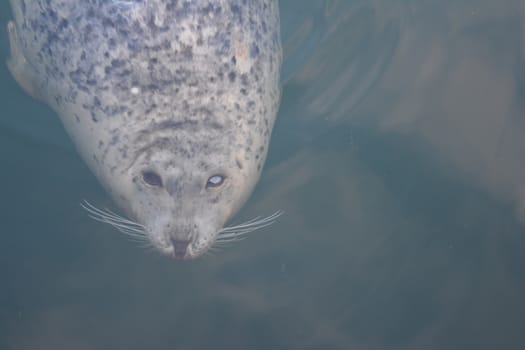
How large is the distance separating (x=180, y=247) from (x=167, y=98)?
29.1 inches

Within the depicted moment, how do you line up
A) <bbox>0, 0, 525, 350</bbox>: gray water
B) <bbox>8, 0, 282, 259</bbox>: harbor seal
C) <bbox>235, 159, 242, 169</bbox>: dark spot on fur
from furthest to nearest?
1. <bbox>0, 0, 525, 350</bbox>: gray water
2. <bbox>235, 159, 242, 169</bbox>: dark spot on fur
3. <bbox>8, 0, 282, 259</bbox>: harbor seal

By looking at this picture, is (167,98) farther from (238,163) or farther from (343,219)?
(343,219)

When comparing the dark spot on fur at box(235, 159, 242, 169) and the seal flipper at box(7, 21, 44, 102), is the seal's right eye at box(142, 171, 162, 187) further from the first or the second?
the seal flipper at box(7, 21, 44, 102)

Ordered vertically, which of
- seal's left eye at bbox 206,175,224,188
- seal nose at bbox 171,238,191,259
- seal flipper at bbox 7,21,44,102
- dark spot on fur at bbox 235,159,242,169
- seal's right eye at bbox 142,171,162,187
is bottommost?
seal nose at bbox 171,238,191,259

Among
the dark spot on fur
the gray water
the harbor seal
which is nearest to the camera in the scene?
the harbor seal

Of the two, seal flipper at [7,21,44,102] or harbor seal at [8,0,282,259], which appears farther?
seal flipper at [7,21,44,102]

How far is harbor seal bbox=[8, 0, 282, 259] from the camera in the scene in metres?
2.73

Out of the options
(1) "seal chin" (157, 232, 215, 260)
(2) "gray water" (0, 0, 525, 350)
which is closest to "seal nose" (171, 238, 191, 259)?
(1) "seal chin" (157, 232, 215, 260)

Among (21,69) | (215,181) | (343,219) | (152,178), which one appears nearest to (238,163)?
(215,181)

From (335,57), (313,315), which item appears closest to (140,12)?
(335,57)

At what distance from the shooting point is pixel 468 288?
11.0 ft

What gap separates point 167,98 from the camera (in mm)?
2766

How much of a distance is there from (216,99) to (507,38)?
7.27 ft

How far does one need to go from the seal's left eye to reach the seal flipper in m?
1.35
